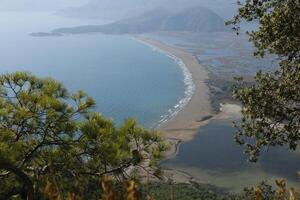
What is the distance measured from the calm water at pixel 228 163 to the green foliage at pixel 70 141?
3611 cm

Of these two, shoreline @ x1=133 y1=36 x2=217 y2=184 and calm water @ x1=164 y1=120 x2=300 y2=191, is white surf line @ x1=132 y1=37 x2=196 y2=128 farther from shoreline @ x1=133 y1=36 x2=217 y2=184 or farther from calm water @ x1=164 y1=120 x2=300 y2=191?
calm water @ x1=164 y1=120 x2=300 y2=191

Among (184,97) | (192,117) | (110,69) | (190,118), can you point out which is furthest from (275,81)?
(110,69)

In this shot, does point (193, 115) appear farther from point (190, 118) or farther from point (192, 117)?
point (190, 118)

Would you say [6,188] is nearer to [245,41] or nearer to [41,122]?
[41,122]

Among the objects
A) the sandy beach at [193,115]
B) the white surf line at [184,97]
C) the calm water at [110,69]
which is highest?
the sandy beach at [193,115]

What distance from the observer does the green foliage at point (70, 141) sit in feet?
15.1

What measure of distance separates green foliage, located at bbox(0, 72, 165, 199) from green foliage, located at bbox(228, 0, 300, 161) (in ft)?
12.0

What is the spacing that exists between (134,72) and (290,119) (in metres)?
101

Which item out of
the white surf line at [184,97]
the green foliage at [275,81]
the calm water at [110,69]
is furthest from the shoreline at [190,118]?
the green foliage at [275,81]

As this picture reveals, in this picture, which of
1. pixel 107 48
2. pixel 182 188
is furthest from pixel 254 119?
pixel 107 48

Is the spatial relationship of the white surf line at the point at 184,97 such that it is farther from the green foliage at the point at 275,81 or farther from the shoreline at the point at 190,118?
the green foliage at the point at 275,81

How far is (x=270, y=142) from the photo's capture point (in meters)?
8.12

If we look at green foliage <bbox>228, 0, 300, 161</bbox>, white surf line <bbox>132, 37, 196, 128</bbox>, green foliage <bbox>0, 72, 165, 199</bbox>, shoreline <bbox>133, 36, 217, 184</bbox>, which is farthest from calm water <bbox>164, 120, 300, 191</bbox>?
green foliage <bbox>0, 72, 165, 199</bbox>

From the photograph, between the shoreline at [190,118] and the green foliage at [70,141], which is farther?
the shoreline at [190,118]
